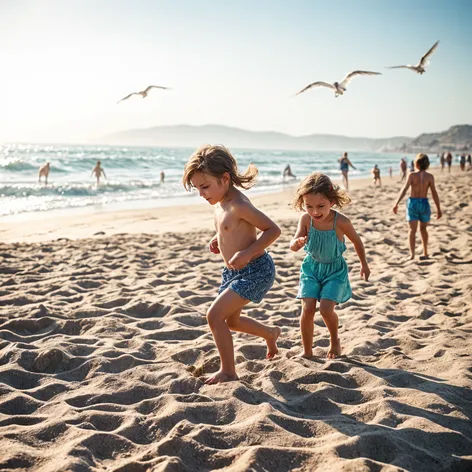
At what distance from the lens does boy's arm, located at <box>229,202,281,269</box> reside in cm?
309

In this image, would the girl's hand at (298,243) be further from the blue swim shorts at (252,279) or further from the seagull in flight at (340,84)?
the seagull in flight at (340,84)

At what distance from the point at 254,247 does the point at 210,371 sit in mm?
991

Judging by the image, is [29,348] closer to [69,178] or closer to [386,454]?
[386,454]

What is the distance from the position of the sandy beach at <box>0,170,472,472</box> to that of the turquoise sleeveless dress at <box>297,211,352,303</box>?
1.61 feet

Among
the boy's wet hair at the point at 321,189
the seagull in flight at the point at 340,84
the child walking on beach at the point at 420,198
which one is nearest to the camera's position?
the boy's wet hair at the point at 321,189

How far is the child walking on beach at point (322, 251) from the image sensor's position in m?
3.43

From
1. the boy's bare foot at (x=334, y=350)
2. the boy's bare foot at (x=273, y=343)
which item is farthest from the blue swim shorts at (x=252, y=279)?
the boy's bare foot at (x=334, y=350)

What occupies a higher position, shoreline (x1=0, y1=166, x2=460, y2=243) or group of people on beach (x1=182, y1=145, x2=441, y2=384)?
group of people on beach (x1=182, y1=145, x2=441, y2=384)

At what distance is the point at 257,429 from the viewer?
2506 millimetres

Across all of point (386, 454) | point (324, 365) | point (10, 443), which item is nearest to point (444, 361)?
point (324, 365)

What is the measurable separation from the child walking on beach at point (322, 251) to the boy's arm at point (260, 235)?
1.24 ft

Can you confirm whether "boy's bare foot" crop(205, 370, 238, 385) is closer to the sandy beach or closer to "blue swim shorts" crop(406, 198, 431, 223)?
the sandy beach

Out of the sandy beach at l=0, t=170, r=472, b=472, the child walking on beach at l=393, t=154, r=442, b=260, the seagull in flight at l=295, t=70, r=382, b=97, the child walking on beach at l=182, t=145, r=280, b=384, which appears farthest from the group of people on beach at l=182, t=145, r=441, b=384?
the seagull in flight at l=295, t=70, r=382, b=97

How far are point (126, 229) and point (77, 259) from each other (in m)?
3.95
